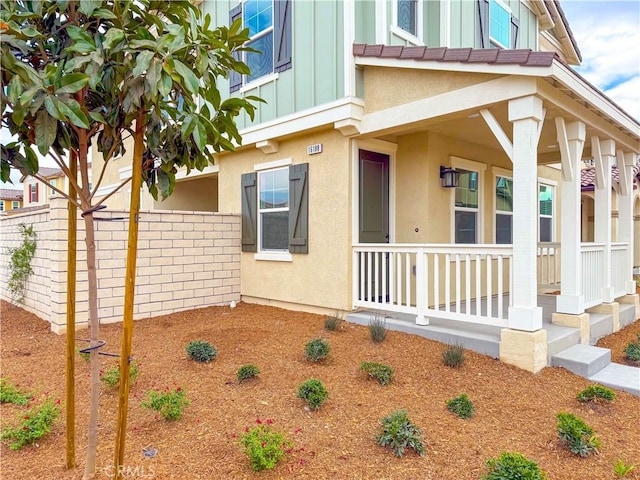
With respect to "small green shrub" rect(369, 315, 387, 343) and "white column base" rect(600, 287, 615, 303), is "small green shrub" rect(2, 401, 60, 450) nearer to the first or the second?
"small green shrub" rect(369, 315, 387, 343)

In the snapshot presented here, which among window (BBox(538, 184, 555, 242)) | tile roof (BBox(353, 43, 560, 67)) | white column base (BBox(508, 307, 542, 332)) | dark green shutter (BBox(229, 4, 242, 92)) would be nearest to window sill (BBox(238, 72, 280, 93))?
dark green shutter (BBox(229, 4, 242, 92))

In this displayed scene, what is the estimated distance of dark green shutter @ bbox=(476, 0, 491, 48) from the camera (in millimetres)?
7552

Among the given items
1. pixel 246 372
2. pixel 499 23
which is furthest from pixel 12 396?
pixel 499 23

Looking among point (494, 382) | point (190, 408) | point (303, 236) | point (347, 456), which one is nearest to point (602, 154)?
point (494, 382)

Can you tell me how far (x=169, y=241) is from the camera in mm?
→ 6664

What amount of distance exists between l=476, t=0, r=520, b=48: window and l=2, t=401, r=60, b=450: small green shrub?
8.14 metres

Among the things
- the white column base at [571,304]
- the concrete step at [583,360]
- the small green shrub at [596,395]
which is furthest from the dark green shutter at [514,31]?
the small green shrub at [596,395]

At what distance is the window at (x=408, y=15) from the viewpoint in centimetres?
629

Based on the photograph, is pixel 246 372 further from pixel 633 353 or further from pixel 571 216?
pixel 633 353

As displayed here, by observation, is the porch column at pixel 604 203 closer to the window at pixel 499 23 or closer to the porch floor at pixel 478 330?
the porch floor at pixel 478 330

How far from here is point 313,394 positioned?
3283 mm

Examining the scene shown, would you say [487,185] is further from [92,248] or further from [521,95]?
[92,248]

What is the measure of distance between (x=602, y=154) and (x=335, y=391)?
16.9 ft

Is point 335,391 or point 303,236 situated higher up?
point 303,236
